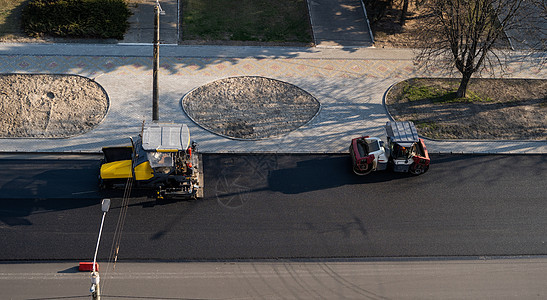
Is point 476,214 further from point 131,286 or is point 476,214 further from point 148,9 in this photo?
point 148,9

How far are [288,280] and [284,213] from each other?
3.09m

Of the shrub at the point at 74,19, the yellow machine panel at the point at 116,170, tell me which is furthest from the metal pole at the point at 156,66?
the shrub at the point at 74,19

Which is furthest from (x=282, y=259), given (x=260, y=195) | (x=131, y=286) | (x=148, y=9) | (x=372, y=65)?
(x=148, y=9)

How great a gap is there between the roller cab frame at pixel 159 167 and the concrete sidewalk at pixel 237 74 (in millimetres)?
2772

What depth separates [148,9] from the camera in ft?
95.3

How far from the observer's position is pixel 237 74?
25.0m

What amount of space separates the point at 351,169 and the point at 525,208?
7714 mm

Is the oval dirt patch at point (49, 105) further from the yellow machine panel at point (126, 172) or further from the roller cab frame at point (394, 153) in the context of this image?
the roller cab frame at point (394, 153)

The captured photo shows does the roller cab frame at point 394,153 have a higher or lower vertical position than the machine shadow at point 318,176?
higher

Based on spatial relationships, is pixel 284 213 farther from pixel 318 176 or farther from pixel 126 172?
pixel 126 172

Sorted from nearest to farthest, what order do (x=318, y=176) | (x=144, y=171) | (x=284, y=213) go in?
1. (x=144, y=171)
2. (x=284, y=213)
3. (x=318, y=176)

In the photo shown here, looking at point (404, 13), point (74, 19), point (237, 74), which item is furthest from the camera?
point (404, 13)

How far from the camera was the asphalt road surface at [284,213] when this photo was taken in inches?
653

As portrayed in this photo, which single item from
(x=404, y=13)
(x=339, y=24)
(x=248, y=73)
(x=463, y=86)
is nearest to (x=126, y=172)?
(x=248, y=73)
